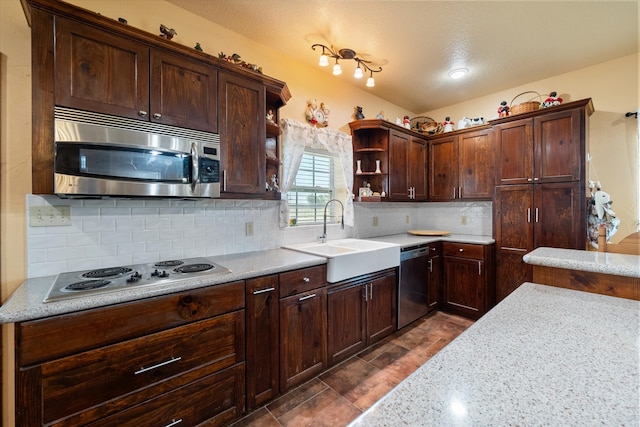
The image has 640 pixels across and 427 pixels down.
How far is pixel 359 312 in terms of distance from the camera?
238 centimetres

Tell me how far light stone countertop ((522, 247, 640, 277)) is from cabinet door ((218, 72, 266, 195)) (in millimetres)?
1805

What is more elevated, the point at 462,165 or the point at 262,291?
the point at 462,165

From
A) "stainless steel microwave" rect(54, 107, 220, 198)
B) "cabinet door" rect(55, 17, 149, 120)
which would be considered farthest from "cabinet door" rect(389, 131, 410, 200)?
"cabinet door" rect(55, 17, 149, 120)

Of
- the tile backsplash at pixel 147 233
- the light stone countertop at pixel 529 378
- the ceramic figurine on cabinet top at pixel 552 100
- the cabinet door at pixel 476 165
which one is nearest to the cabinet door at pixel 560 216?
the cabinet door at pixel 476 165

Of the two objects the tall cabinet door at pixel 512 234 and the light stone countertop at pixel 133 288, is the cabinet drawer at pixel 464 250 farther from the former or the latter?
the light stone countertop at pixel 133 288

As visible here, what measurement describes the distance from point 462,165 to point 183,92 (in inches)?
131

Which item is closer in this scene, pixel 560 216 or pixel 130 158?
pixel 130 158

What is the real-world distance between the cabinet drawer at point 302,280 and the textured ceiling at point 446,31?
6.48 ft

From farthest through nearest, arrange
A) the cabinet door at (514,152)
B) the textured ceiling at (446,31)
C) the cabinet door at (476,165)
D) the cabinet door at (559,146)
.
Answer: the cabinet door at (476,165) → the cabinet door at (514,152) → the cabinet door at (559,146) → the textured ceiling at (446,31)

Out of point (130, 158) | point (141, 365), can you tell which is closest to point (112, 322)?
point (141, 365)

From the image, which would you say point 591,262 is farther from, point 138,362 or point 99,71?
point 99,71

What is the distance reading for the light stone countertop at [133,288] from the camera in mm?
1085

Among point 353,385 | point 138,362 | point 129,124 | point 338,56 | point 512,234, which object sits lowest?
point 353,385

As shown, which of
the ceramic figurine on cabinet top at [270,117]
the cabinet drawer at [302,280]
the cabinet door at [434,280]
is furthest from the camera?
the cabinet door at [434,280]
